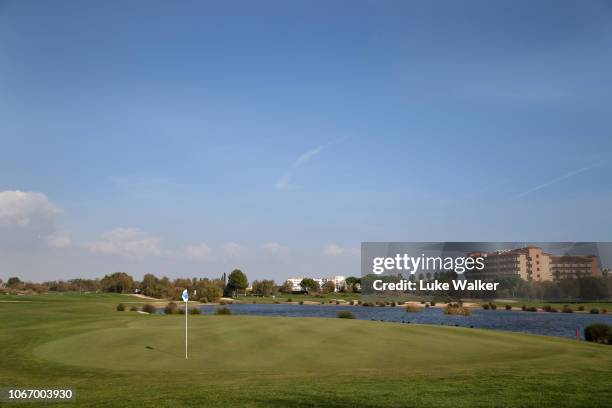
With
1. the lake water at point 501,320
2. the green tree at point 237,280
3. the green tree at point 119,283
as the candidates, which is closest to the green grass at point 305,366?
the lake water at point 501,320

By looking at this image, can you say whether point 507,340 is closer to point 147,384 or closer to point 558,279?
point 147,384

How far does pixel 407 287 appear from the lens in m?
132

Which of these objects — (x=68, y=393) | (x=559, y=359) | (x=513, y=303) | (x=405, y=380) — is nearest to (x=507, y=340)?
(x=559, y=359)

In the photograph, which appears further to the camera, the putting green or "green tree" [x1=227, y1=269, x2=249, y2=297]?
"green tree" [x1=227, y1=269, x2=249, y2=297]

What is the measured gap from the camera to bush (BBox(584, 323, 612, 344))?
30844mm

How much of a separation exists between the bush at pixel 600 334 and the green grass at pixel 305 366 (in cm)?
716

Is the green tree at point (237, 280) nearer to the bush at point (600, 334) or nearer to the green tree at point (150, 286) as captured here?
the green tree at point (150, 286)

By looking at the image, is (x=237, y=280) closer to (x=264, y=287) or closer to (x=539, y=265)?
(x=264, y=287)

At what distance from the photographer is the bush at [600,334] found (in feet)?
101

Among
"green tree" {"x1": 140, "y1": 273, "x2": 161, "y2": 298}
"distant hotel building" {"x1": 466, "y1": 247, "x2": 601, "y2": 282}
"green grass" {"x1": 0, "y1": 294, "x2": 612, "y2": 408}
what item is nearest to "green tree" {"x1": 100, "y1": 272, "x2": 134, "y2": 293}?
"green tree" {"x1": 140, "y1": 273, "x2": 161, "y2": 298}

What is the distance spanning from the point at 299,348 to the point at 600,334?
21.3m

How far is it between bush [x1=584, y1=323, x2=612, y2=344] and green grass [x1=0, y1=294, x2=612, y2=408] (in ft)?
23.5

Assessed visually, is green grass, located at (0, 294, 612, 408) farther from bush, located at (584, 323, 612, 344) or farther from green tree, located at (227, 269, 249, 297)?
green tree, located at (227, 269, 249, 297)

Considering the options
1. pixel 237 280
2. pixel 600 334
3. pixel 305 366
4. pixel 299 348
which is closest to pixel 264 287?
pixel 237 280
